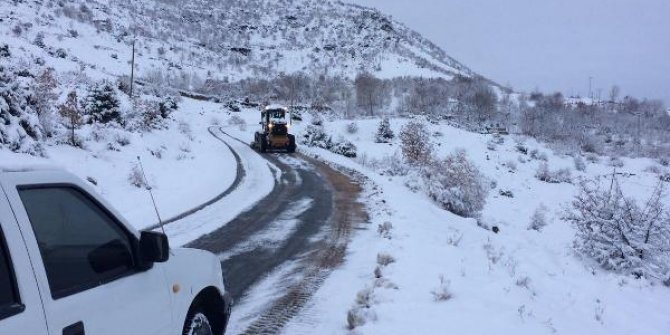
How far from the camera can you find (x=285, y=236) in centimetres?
1119

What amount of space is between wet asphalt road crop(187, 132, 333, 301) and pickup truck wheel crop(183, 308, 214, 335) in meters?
2.85

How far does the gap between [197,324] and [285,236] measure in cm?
699

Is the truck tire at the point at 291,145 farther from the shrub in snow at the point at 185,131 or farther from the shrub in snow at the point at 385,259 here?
the shrub in snow at the point at 385,259

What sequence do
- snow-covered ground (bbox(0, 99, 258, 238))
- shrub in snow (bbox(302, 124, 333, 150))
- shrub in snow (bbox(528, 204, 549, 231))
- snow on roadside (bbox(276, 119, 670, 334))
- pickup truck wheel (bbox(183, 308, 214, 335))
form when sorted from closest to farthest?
pickup truck wheel (bbox(183, 308, 214, 335))
snow on roadside (bbox(276, 119, 670, 334))
snow-covered ground (bbox(0, 99, 258, 238))
shrub in snow (bbox(528, 204, 549, 231))
shrub in snow (bbox(302, 124, 333, 150))

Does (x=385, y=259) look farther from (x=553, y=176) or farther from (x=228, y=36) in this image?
(x=228, y=36)

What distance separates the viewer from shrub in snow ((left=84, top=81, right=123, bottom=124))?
2366cm

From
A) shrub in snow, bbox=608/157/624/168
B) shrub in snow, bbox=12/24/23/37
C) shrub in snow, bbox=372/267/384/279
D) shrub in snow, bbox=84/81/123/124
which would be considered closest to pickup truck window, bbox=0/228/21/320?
shrub in snow, bbox=372/267/384/279

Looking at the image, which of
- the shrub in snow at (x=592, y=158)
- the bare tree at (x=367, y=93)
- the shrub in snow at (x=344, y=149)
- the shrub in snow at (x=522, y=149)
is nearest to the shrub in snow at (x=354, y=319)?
the shrub in snow at (x=344, y=149)

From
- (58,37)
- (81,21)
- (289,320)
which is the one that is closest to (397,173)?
(289,320)

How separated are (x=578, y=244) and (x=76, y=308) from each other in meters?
13.6

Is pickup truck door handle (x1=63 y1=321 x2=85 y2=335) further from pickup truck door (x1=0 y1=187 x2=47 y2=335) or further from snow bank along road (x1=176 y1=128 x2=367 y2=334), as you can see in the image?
snow bank along road (x1=176 y1=128 x2=367 y2=334)

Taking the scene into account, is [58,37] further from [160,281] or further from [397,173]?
[160,281]

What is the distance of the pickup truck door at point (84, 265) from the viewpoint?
262 centimetres

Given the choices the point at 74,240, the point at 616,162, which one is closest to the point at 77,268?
the point at 74,240
